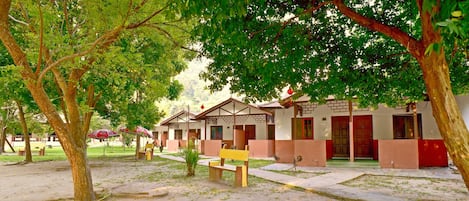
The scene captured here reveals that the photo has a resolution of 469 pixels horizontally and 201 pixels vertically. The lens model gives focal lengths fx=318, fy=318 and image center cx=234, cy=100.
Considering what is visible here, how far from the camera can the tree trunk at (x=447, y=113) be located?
3.28 meters

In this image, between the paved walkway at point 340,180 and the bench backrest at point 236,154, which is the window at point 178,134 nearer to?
the paved walkway at point 340,180

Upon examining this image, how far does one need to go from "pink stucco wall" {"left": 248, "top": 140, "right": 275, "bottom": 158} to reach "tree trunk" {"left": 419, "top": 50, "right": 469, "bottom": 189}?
15979mm

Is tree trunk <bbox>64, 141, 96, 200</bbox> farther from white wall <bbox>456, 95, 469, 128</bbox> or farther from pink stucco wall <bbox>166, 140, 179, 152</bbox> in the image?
pink stucco wall <bbox>166, 140, 179, 152</bbox>

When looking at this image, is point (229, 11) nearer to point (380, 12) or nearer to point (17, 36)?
point (380, 12)

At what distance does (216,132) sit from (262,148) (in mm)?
7288

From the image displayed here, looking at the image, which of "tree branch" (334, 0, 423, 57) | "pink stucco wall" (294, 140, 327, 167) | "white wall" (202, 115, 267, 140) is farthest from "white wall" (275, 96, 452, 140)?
"tree branch" (334, 0, 423, 57)

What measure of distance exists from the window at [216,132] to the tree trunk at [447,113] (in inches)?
884

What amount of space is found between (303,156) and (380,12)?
7857mm

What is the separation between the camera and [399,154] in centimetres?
1217

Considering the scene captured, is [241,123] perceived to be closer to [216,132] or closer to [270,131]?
[270,131]

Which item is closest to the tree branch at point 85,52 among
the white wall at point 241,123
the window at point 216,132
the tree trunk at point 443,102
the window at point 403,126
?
the tree trunk at point 443,102

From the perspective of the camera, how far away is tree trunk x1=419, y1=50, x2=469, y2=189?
328 cm

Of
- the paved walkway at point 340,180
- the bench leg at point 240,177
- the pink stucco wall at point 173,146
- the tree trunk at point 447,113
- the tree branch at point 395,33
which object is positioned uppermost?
the tree branch at point 395,33

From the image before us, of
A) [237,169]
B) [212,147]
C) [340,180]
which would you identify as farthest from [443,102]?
[212,147]
